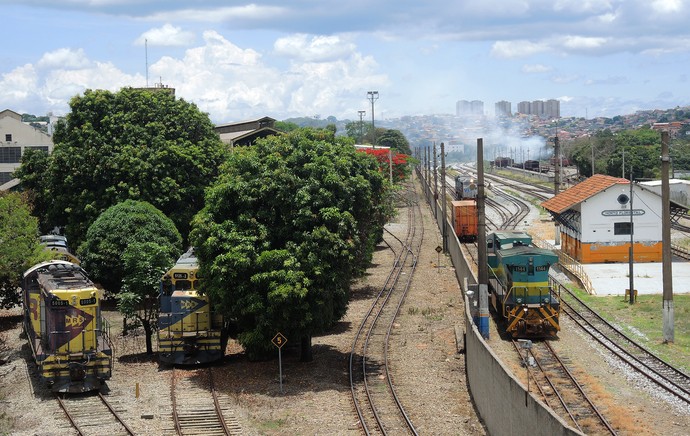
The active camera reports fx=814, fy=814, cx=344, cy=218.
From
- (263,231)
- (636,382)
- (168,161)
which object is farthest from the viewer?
(168,161)

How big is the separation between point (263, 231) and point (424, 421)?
850cm

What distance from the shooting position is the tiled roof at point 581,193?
157 ft

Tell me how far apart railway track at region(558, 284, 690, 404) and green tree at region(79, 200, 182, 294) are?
19.4 m

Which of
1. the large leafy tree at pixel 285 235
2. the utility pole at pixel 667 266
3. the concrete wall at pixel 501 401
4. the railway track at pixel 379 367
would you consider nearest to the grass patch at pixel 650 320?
the utility pole at pixel 667 266

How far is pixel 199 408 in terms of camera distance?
23.1 metres

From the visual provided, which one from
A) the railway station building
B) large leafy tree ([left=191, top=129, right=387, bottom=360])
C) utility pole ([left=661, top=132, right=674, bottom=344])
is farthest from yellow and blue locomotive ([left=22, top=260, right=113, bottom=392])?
the railway station building

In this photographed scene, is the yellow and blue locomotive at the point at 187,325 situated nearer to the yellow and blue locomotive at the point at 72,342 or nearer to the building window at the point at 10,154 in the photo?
the yellow and blue locomotive at the point at 72,342

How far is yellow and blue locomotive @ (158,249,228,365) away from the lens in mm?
28219

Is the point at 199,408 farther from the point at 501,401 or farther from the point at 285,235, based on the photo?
the point at 501,401

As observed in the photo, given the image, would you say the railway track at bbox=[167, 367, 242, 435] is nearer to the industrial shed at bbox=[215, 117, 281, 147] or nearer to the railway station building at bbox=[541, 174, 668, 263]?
the railway station building at bbox=[541, 174, 668, 263]

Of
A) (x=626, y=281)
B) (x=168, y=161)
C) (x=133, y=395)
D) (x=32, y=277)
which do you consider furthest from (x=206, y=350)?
(x=626, y=281)

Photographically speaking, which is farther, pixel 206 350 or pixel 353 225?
pixel 206 350

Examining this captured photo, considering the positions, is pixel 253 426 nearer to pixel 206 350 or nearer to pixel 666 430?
pixel 206 350

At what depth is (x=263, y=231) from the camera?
86.8ft
